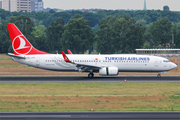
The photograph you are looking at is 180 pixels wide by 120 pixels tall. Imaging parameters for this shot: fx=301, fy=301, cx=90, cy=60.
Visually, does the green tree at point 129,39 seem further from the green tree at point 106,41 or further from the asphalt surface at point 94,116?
the asphalt surface at point 94,116

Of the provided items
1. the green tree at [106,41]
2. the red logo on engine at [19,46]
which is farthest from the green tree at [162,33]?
the red logo on engine at [19,46]

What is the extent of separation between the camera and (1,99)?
2811cm

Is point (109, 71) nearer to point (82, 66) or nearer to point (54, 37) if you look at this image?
point (82, 66)

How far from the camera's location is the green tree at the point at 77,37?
107 metres

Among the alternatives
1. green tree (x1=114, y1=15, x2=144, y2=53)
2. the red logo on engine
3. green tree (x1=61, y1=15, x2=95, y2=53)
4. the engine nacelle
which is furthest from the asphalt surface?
green tree (x1=114, y1=15, x2=144, y2=53)

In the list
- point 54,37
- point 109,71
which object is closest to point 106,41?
point 54,37

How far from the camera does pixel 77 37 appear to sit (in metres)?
106

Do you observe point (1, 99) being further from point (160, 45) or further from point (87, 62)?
point (160, 45)

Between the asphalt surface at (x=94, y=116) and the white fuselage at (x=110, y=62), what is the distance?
25300 millimetres

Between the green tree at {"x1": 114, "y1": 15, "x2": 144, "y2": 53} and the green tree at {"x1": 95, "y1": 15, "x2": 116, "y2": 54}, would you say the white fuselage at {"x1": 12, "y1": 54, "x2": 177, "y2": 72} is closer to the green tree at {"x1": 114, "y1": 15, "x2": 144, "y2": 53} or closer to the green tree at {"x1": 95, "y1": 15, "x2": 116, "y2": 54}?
the green tree at {"x1": 114, "y1": 15, "x2": 144, "y2": 53}

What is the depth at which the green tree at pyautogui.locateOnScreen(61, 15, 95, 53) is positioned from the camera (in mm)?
106525

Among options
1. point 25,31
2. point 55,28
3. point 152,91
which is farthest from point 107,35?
point 152,91

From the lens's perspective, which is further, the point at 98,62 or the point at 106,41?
the point at 106,41

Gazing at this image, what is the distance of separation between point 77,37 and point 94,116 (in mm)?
85926
